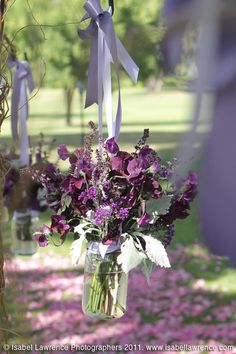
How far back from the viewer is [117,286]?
1907 millimetres

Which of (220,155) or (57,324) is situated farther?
(57,324)

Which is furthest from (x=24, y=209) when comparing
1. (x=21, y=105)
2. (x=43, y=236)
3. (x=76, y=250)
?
(x=76, y=250)

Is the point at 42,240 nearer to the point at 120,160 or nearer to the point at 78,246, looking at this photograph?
the point at 78,246

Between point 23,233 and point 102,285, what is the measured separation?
1.55 m

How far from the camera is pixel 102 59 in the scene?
1.89 meters

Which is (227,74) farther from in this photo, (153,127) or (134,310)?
(153,127)

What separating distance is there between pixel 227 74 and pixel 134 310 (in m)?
3.47

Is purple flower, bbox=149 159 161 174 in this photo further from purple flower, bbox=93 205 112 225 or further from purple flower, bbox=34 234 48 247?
purple flower, bbox=34 234 48 247

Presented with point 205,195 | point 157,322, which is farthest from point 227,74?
point 157,322

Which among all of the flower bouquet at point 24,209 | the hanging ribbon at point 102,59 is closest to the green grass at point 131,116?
the flower bouquet at point 24,209

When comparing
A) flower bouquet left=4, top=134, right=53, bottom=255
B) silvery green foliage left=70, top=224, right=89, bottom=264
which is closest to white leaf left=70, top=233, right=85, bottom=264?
silvery green foliage left=70, top=224, right=89, bottom=264

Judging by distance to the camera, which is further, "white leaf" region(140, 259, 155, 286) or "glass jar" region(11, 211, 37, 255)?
"glass jar" region(11, 211, 37, 255)

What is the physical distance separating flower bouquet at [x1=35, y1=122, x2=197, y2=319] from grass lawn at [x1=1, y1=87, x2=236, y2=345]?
14cm

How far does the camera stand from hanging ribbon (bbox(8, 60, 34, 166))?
9.98 ft
